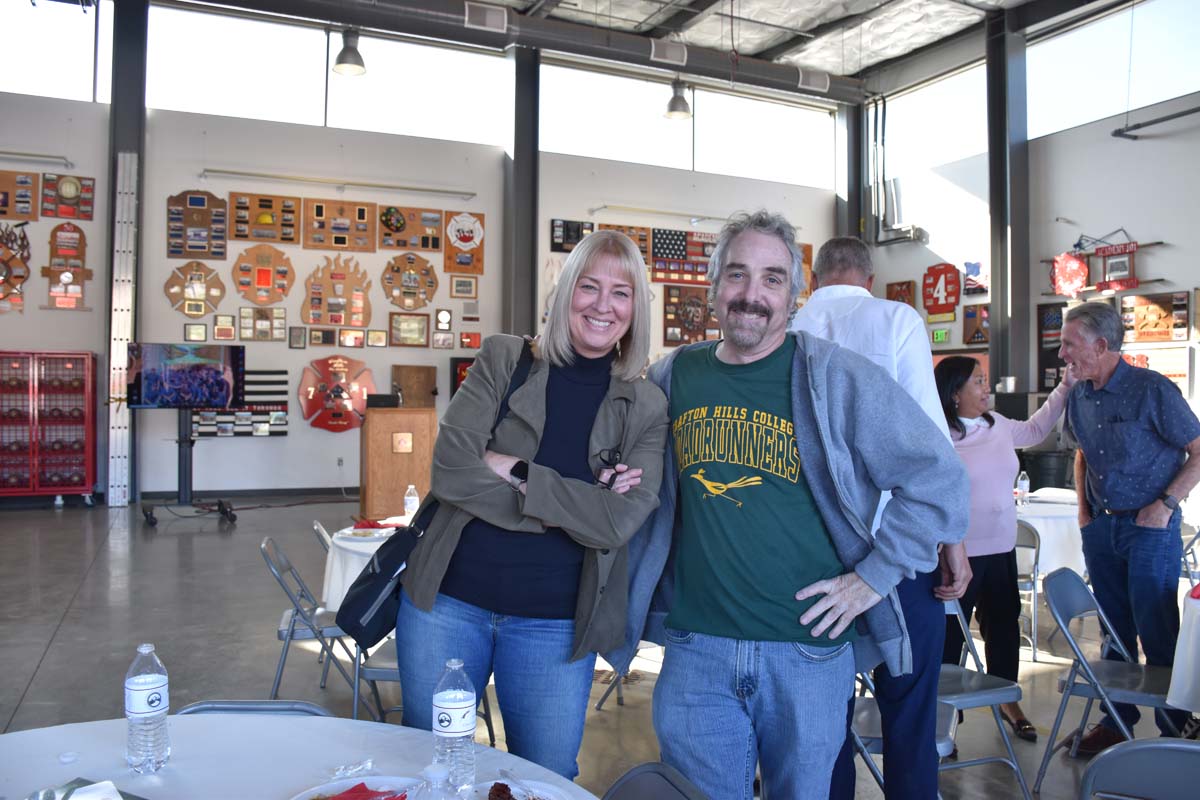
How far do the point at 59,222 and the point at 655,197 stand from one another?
24.8 feet

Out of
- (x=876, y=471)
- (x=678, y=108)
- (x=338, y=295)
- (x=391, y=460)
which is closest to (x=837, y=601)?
(x=876, y=471)

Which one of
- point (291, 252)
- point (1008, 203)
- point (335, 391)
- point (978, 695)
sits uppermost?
point (1008, 203)

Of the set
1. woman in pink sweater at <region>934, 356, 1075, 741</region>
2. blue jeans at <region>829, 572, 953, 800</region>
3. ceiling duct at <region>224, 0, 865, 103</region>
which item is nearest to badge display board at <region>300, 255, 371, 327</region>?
ceiling duct at <region>224, 0, 865, 103</region>

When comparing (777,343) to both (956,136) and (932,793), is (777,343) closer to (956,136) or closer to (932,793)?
(932,793)

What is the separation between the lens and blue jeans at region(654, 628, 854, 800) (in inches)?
71.7

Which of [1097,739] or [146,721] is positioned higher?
[146,721]

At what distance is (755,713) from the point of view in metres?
1.87

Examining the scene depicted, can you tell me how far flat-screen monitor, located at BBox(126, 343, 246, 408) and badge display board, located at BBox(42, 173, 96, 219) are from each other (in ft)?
7.43

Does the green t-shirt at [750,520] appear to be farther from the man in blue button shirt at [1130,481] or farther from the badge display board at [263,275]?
the badge display board at [263,275]

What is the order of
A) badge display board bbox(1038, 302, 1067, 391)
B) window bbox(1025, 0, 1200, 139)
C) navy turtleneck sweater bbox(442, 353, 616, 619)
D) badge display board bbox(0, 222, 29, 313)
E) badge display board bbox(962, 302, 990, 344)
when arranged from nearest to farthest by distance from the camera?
navy turtleneck sweater bbox(442, 353, 616, 619) < window bbox(1025, 0, 1200, 139) < badge display board bbox(0, 222, 29, 313) < badge display board bbox(1038, 302, 1067, 391) < badge display board bbox(962, 302, 990, 344)

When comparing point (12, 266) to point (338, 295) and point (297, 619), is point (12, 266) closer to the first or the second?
point (338, 295)

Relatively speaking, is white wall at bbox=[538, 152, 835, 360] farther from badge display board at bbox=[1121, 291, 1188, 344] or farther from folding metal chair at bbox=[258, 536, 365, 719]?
folding metal chair at bbox=[258, 536, 365, 719]

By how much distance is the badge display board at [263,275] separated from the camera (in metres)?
10.9

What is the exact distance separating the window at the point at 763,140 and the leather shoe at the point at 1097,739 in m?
10.6
